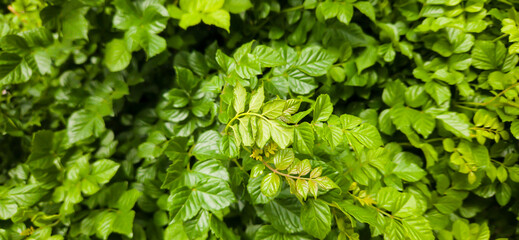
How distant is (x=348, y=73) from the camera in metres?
1.00

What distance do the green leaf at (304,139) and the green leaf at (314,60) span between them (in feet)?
1.02

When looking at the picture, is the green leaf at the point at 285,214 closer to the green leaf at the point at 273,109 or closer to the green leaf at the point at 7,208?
the green leaf at the point at 273,109

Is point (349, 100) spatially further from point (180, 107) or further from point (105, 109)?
point (105, 109)

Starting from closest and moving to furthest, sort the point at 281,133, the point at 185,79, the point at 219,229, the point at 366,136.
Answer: the point at 281,133, the point at 366,136, the point at 219,229, the point at 185,79

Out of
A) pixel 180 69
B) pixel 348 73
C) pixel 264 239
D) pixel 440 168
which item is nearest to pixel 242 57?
pixel 180 69

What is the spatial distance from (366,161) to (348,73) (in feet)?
0.98

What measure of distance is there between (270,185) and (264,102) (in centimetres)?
22

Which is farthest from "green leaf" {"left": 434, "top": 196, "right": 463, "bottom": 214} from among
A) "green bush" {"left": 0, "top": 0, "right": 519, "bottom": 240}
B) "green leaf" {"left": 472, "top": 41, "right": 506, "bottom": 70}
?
"green leaf" {"left": 472, "top": 41, "right": 506, "bottom": 70}

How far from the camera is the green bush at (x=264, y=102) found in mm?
824

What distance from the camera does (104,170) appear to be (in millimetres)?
973

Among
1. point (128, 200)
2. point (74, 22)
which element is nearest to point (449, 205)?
point (128, 200)

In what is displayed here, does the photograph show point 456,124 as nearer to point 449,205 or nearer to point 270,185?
point 449,205

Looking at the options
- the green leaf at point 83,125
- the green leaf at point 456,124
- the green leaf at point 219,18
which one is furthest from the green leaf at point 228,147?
the green leaf at point 456,124

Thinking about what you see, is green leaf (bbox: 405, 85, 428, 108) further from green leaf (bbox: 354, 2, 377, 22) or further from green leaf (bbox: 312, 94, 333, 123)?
green leaf (bbox: 312, 94, 333, 123)
